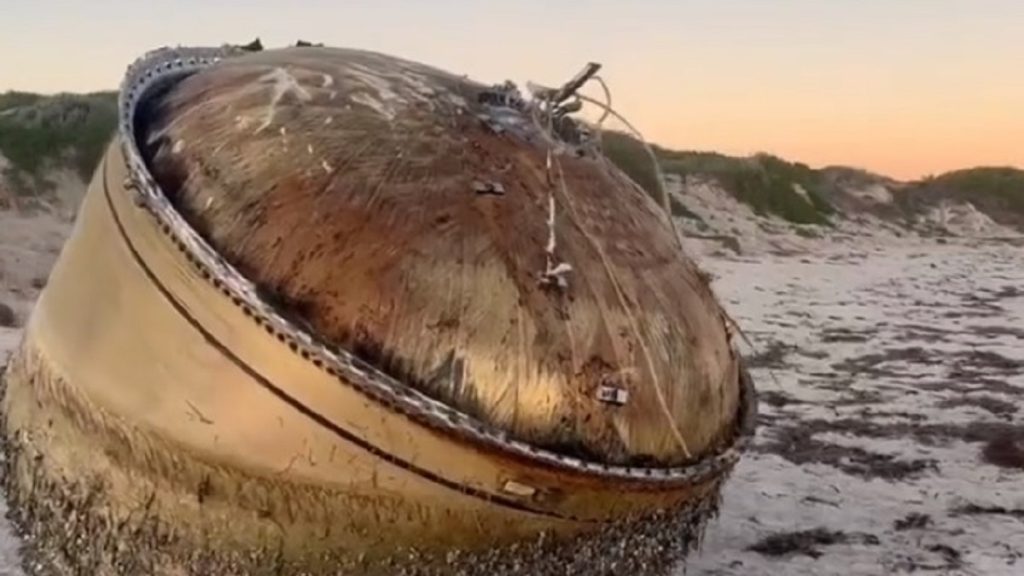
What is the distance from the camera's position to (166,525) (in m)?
3.51

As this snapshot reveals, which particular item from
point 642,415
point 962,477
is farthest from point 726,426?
point 962,477

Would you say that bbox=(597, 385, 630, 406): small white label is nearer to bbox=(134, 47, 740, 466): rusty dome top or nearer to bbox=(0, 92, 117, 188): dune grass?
bbox=(134, 47, 740, 466): rusty dome top

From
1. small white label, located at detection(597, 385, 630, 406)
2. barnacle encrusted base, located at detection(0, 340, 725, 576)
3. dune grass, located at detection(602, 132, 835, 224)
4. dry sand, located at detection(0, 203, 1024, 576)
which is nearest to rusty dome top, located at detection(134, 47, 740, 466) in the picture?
small white label, located at detection(597, 385, 630, 406)

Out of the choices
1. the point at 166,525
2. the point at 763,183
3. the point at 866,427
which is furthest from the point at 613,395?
the point at 763,183

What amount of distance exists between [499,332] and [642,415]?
430mm

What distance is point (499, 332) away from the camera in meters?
3.39

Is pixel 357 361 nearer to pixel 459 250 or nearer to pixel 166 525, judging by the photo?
pixel 459 250

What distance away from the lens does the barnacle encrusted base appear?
Result: 136 inches

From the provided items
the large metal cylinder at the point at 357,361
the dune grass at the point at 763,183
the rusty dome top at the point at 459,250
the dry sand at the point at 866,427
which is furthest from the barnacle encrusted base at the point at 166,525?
the dune grass at the point at 763,183

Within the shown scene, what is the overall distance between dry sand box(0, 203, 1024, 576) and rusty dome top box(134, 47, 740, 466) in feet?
8.74

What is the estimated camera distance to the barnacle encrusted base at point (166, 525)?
3.45 metres

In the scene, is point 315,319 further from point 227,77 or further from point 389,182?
point 227,77

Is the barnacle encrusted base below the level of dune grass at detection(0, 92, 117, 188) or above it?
above

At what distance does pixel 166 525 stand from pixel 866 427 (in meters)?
8.01
